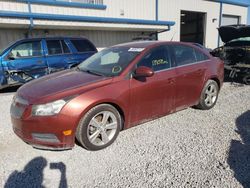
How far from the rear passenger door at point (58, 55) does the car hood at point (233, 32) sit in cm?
591

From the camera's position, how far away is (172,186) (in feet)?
8.36

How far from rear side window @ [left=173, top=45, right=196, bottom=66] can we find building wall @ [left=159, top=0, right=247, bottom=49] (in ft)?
36.6

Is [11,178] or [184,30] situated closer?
[11,178]

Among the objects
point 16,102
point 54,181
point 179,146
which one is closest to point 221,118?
point 179,146

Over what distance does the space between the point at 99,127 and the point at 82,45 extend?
222 inches

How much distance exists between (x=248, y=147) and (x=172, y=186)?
5.10 feet

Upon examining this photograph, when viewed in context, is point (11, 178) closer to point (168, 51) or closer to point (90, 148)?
point (90, 148)

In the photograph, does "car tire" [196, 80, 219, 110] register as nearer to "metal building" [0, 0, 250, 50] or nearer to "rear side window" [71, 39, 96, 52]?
"rear side window" [71, 39, 96, 52]

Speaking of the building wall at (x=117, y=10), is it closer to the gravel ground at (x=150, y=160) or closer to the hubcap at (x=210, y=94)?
the gravel ground at (x=150, y=160)

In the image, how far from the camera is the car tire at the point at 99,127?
3.20 meters

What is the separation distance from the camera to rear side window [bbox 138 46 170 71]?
12.8 ft

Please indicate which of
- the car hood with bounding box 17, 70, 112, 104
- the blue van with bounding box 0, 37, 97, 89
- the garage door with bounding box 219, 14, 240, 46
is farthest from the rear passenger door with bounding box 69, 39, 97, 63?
the garage door with bounding box 219, 14, 240, 46

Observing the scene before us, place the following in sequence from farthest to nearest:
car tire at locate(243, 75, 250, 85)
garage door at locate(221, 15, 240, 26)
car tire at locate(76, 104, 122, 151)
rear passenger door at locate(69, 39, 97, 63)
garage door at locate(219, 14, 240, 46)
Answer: garage door at locate(221, 15, 240, 26), garage door at locate(219, 14, 240, 46), rear passenger door at locate(69, 39, 97, 63), car tire at locate(243, 75, 250, 85), car tire at locate(76, 104, 122, 151)

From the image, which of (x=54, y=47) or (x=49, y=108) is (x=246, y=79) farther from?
(x=49, y=108)
